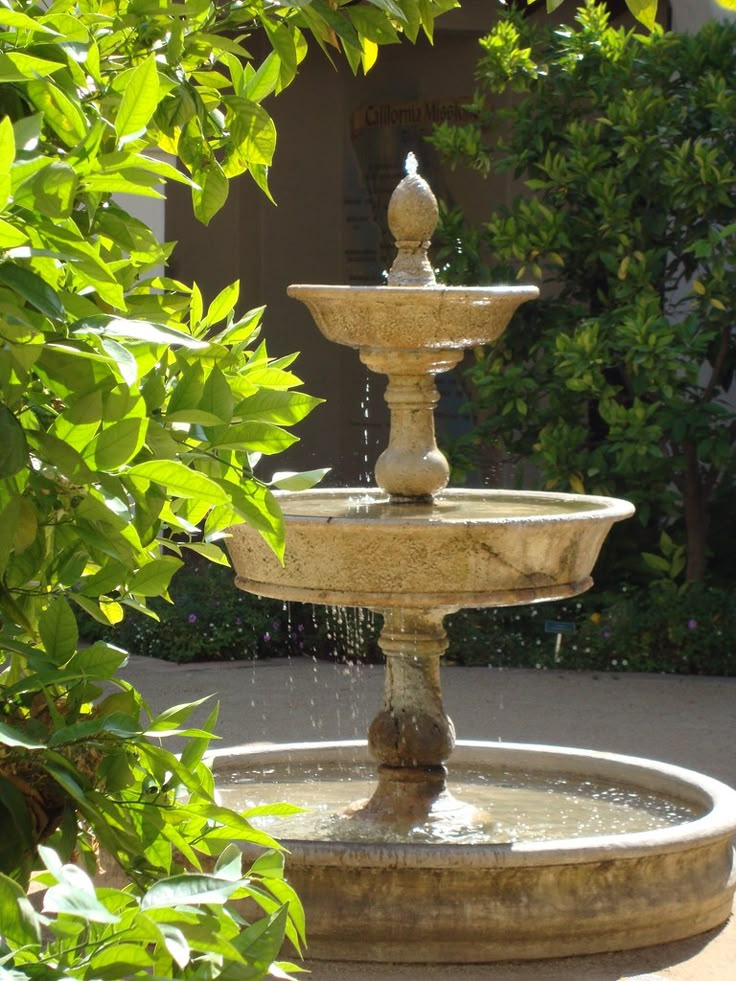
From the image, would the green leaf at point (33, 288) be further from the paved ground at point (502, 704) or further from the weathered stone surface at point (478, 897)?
the paved ground at point (502, 704)

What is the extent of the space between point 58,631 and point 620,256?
25.9 ft

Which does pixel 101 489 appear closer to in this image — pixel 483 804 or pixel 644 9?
pixel 644 9

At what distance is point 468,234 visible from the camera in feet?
30.8

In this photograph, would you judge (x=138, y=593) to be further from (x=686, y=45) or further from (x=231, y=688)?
(x=686, y=45)

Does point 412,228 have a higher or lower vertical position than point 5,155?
higher

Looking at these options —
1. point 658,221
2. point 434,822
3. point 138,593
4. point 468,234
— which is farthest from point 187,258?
point 138,593

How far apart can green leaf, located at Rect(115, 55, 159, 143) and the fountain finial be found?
4.10 m

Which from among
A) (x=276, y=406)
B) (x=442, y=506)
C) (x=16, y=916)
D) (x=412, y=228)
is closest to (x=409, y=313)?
(x=412, y=228)

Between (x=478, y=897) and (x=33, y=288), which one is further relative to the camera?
(x=478, y=897)

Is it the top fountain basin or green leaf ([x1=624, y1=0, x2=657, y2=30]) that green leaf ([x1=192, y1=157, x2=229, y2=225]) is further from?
the top fountain basin

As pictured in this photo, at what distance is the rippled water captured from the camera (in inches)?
192

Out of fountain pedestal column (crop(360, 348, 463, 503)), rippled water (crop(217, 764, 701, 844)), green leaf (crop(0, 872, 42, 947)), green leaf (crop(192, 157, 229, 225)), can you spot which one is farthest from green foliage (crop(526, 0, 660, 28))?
fountain pedestal column (crop(360, 348, 463, 503))

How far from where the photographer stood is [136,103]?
1.12 meters

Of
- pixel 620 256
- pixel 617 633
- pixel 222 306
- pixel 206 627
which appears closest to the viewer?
pixel 222 306
